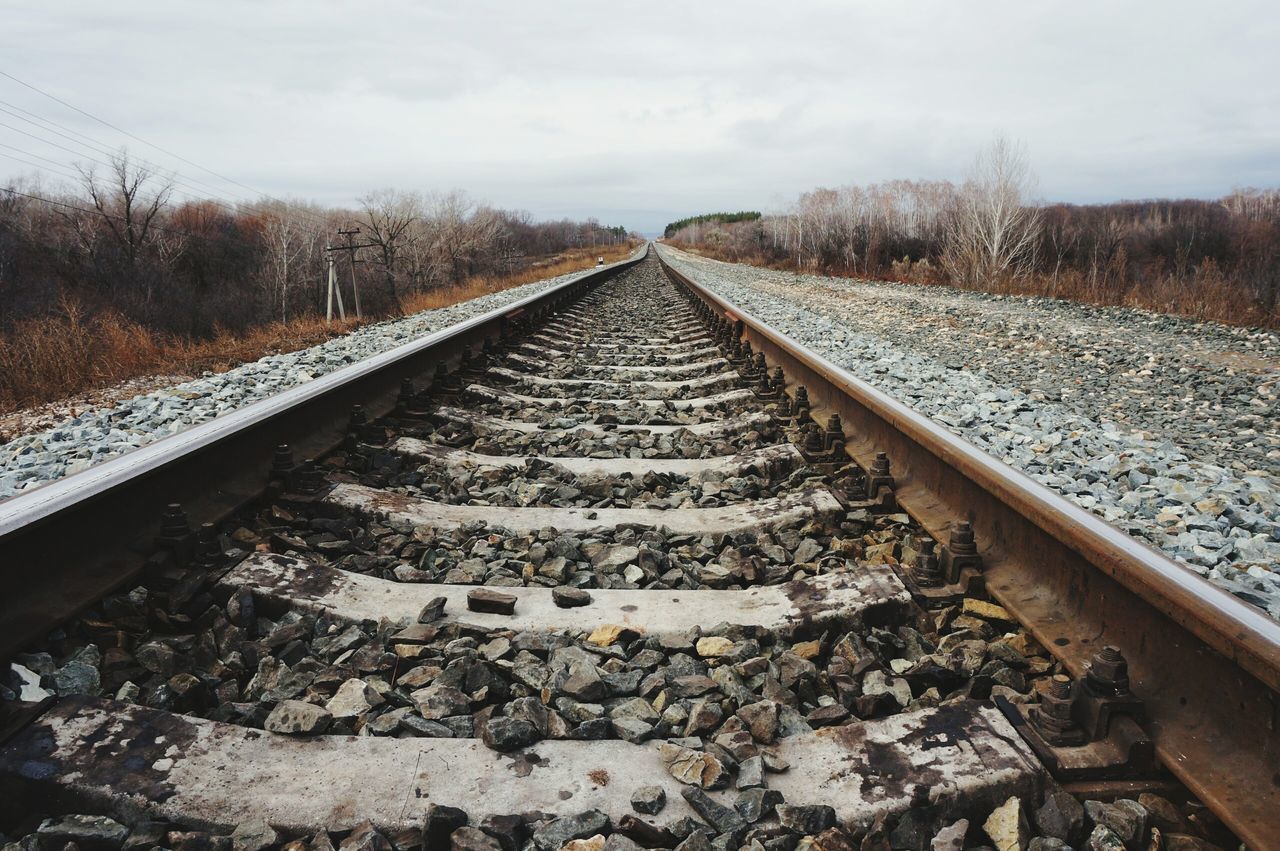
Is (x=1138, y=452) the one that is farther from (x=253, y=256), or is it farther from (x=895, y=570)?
(x=253, y=256)

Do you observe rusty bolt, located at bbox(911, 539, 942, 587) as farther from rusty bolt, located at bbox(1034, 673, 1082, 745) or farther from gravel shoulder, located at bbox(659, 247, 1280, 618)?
A: gravel shoulder, located at bbox(659, 247, 1280, 618)

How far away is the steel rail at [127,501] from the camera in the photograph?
174cm

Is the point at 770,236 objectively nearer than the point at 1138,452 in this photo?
No

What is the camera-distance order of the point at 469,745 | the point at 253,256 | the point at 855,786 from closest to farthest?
the point at 855,786 < the point at 469,745 < the point at 253,256

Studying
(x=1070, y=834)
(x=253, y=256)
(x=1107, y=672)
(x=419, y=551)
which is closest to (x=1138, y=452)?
(x=1107, y=672)

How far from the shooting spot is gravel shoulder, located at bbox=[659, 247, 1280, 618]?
2752 millimetres

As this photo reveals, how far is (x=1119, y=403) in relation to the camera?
565cm

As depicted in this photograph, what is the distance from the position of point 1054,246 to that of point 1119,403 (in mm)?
23064

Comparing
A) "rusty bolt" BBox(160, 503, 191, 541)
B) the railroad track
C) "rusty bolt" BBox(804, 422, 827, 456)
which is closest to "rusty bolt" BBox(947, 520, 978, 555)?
the railroad track

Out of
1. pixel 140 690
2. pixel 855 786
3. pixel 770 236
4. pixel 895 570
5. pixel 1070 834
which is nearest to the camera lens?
pixel 1070 834

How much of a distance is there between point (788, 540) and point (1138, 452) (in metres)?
2.17

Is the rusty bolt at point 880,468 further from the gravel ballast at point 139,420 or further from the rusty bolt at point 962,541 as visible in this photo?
the gravel ballast at point 139,420

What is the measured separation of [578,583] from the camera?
7.69ft

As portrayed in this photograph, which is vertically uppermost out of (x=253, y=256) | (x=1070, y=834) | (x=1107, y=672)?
(x=253, y=256)
